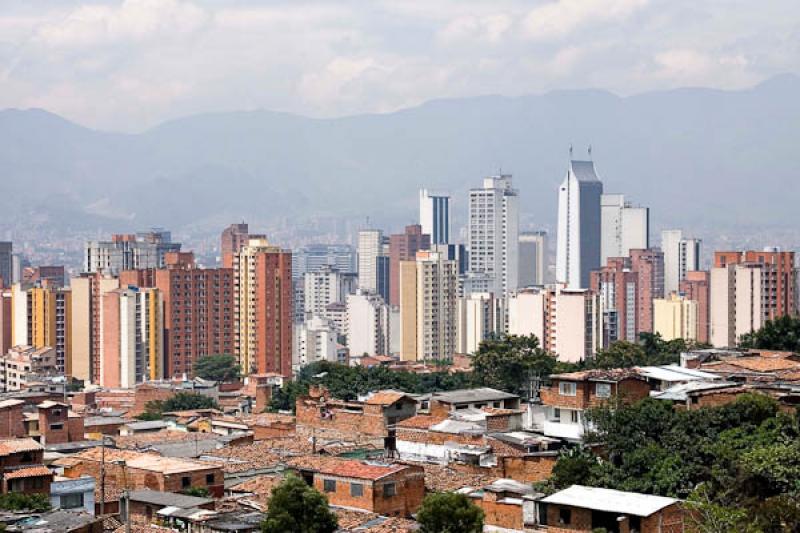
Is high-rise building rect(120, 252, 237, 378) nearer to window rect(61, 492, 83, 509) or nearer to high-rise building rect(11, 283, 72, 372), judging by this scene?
high-rise building rect(11, 283, 72, 372)

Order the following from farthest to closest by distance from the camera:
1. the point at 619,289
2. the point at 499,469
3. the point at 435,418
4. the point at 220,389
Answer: the point at 619,289, the point at 220,389, the point at 435,418, the point at 499,469

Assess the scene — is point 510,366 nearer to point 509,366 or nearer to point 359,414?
point 509,366

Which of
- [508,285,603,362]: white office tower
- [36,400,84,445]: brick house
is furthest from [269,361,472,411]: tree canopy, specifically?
[508,285,603,362]: white office tower

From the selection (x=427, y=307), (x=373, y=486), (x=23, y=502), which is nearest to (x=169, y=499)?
(x=23, y=502)

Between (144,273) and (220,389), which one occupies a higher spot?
(144,273)

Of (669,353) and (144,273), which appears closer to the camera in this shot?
(669,353)

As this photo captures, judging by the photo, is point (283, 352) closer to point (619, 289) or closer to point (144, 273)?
point (144, 273)

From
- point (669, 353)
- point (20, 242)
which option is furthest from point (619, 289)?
point (20, 242)

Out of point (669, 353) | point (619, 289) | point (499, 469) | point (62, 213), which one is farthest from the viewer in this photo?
point (62, 213)
